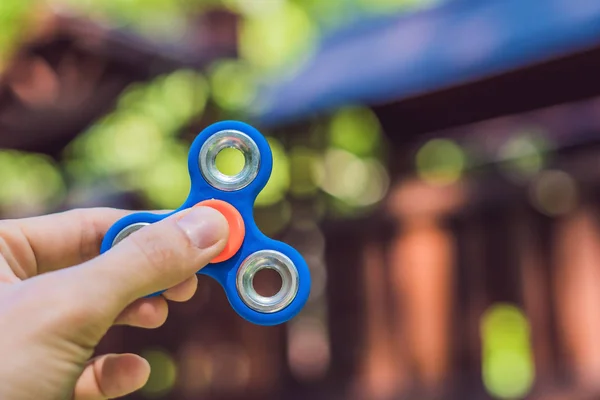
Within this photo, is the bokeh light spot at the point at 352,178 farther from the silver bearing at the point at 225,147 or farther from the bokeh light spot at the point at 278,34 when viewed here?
the silver bearing at the point at 225,147

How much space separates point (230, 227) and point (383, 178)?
2281 mm

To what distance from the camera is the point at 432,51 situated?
7.96 ft

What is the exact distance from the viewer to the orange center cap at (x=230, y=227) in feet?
3.21

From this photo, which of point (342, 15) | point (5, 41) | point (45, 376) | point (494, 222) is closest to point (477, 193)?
point (494, 222)

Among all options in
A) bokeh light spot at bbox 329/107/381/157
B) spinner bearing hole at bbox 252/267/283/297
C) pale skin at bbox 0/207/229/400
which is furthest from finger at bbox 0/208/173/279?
bokeh light spot at bbox 329/107/381/157

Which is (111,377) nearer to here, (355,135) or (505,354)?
(505,354)

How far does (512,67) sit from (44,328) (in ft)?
5.56

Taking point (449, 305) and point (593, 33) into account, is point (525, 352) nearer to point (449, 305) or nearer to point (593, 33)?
point (449, 305)

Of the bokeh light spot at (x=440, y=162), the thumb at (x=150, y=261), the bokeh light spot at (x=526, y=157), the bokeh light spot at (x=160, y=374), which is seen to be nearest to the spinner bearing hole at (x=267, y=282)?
the bokeh light spot at (x=160, y=374)

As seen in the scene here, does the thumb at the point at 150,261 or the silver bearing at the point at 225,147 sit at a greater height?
the silver bearing at the point at 225,147

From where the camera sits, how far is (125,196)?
11.2 ft

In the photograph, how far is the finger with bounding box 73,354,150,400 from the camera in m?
1.07

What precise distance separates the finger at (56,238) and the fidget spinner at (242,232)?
18 cm

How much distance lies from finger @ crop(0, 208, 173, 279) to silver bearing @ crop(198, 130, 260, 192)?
211mm
